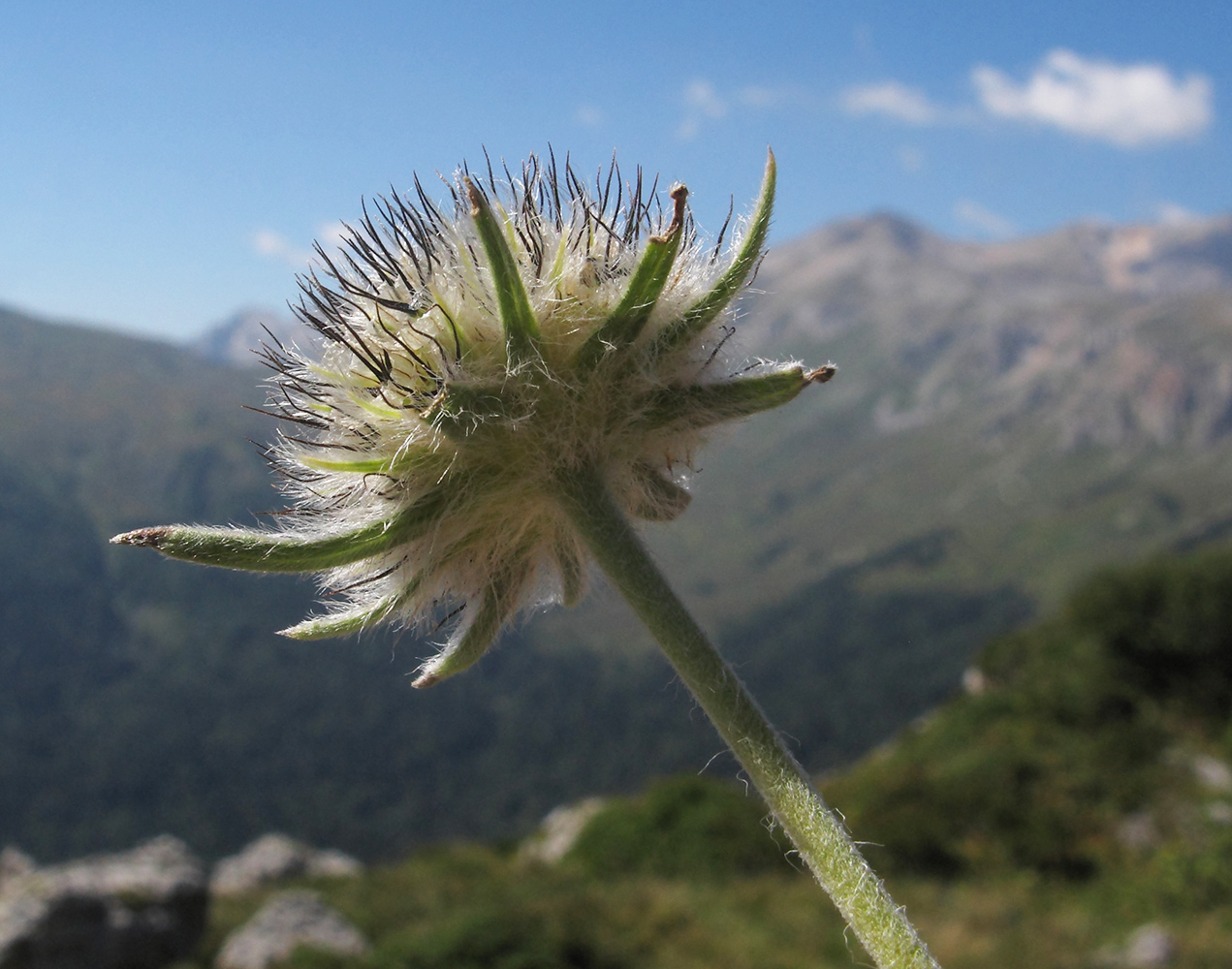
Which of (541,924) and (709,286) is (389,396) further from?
(541,924)

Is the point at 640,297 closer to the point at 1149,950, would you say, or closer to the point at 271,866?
the point at 1149,950

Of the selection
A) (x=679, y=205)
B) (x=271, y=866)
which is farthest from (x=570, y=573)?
(x=271, y=866)

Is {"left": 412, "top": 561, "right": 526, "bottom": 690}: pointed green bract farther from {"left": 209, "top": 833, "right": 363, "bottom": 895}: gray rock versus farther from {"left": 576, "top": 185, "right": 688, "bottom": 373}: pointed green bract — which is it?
{"left": 209, "top": 833, "right": 363, "bottom": 895}: gray rock

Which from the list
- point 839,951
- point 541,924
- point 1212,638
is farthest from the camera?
point 1212,638

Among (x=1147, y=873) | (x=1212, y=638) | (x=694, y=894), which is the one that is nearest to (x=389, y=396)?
(x=694, y=894)

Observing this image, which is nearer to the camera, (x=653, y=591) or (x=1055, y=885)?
(x=653, y=591)

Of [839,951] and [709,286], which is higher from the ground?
[709,286]

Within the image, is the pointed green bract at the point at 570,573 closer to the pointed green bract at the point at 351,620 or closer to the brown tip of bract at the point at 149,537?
the pointed green bract at the point at 351,620
